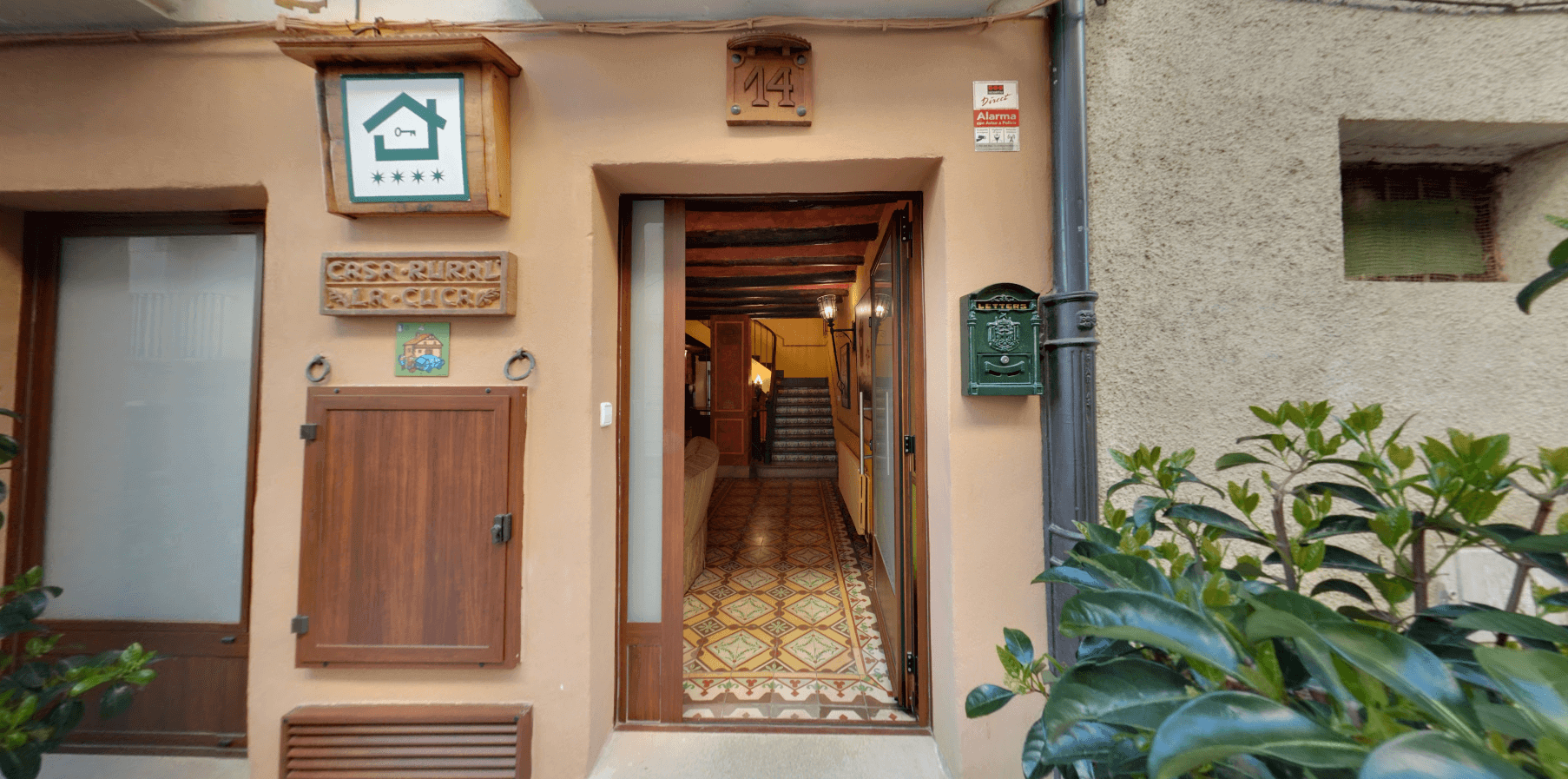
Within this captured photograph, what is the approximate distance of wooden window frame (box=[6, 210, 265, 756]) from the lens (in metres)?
1.76

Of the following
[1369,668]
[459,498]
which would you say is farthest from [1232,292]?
[459,498]

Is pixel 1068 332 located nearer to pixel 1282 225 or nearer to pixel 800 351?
pixel 1282 225

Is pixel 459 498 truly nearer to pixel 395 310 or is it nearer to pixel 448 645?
pixel 448 645

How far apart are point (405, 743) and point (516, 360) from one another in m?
1.25

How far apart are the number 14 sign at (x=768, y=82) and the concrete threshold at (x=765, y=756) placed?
2111 millimetres

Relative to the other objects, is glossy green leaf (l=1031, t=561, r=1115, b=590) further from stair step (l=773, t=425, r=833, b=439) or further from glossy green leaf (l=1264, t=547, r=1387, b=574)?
stair step (l=773, t=425, r=833, b=439)

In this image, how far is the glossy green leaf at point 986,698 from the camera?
75 cm

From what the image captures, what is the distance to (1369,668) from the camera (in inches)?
14.1

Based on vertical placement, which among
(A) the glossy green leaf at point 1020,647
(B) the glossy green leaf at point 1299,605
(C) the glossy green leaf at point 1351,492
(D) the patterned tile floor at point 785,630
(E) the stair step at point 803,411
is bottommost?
(D) the patterned tile floor at point 785,630

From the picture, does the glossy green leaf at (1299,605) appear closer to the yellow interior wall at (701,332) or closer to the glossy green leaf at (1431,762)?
the glossy green leaf at (1431,762)

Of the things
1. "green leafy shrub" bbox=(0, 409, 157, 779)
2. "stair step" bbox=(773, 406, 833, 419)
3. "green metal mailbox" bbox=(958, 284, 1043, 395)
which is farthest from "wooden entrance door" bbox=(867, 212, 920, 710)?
"stair step" bbox=(773, 406, 833, 419)

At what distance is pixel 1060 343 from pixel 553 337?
63.0 inches

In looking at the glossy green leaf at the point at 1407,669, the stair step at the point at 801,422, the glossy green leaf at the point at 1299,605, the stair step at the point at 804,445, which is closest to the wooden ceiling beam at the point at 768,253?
the glossy green leaf at the point at 1299,605

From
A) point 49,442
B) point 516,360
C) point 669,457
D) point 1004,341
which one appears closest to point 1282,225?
point 1004,341
